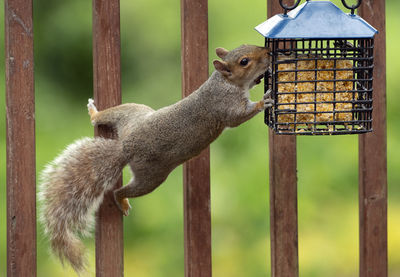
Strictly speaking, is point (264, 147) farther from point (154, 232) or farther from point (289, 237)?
point (289, 237)

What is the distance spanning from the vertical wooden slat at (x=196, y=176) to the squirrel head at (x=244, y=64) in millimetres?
66

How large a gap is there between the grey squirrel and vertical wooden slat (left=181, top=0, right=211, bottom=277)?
57 millimetres

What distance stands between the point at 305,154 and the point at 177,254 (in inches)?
28.6

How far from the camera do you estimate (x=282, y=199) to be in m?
2.35

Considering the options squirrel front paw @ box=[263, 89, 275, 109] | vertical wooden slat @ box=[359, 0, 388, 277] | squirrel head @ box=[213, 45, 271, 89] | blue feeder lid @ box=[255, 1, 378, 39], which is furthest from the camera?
vertical wooden slat @ box=[359, 0, 388, 277]

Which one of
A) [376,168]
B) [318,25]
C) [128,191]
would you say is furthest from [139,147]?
[376,168]

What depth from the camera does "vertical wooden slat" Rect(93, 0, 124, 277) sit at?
2221 mm

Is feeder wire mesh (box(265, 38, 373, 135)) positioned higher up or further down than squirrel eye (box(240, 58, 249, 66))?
further down

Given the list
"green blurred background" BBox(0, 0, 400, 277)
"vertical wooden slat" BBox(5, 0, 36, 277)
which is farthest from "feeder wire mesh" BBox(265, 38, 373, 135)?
"green blurred background" BBox(0, 0, 400, 277)

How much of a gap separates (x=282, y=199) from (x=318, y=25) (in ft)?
2.15

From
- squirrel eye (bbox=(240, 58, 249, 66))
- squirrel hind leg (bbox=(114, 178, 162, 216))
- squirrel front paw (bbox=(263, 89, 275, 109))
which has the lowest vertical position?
squirrel hind leg (bbox=(114, 178, 162, 216))

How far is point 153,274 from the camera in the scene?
302 centimetres

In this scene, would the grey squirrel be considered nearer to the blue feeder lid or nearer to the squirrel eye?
the squirrel eye

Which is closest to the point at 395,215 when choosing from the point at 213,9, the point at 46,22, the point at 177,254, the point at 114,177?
the point at 177,254
